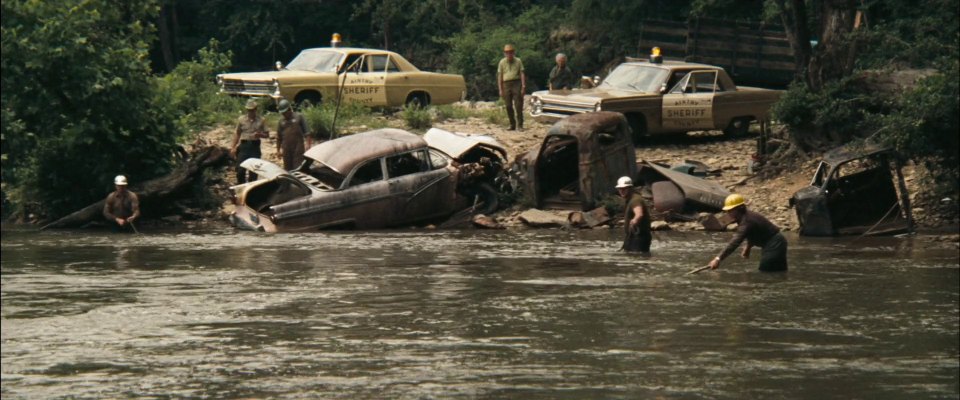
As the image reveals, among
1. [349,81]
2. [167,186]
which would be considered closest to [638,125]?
[349,81]

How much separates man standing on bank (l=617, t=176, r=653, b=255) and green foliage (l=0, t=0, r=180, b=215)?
28.3ft

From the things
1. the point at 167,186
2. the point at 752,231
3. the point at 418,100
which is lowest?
the point at 167,186

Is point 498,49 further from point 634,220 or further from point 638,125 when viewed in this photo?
point 634,220

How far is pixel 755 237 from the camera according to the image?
62.3 feet

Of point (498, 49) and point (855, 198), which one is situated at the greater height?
point (498, 49)

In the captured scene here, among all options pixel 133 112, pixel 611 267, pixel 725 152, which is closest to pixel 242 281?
pixel 611 267

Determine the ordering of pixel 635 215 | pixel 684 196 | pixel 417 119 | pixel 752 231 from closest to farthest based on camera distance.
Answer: pixel 752 231, pixel 635 215, pixel 684 196, pixel 417 119

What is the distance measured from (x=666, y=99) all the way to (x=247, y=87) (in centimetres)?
852

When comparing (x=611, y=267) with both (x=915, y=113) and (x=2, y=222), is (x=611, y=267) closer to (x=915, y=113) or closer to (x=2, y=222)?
(x=915, y=113)

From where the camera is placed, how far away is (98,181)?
2562cm

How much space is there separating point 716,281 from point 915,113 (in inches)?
203

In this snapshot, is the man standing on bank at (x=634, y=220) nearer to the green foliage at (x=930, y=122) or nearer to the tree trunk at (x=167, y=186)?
the green foliage at (x=930, y=122)

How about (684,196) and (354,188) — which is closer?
(354,188)

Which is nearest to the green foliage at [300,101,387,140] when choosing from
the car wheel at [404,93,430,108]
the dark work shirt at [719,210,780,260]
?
the car wheel at [404,93,430,108]
